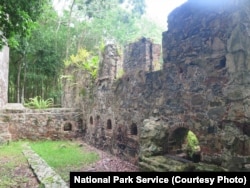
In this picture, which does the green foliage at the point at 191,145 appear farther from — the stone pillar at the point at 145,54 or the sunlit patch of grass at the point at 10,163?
the sunlit patch of grass at the point at 10,163

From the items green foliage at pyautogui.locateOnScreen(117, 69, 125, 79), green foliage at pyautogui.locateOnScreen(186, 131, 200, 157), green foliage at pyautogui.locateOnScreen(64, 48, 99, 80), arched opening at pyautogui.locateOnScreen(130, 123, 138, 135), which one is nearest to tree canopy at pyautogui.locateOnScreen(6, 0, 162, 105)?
green foliage at pyautogui.locateOnScreen(64, 48, 99, 80)

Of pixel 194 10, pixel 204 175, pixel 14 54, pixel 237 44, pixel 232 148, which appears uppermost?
pixel 14 54

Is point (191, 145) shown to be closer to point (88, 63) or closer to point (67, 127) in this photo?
point (88, 63)

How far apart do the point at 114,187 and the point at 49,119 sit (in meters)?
10.2

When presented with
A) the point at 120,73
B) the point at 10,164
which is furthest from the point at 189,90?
A: the point at 10,164

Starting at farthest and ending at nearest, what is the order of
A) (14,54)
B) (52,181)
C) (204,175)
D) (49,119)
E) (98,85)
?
1. (14,54)
2. (49,119)
3. (98,85)
4. (52,181)
5. (204,175)

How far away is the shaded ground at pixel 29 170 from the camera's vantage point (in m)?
6.04

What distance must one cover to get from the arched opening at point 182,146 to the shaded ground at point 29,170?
1.41 meters

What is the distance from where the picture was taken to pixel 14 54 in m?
21.5

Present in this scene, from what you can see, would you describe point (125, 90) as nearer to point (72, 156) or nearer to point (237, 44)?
point (72, 156)

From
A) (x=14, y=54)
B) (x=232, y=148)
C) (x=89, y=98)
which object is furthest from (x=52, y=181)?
(x=14, y=54)

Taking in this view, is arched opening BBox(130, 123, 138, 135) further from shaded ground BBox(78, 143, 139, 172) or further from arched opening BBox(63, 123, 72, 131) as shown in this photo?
arched opening BBox(63, 123, 72, 131)
